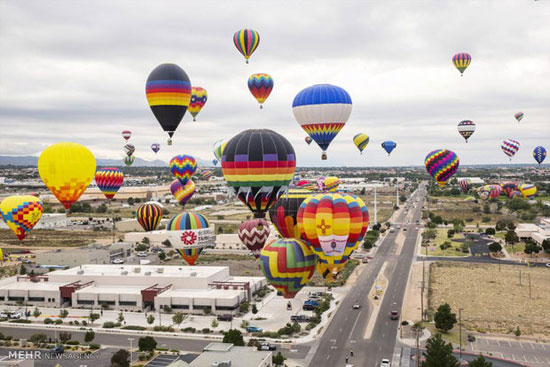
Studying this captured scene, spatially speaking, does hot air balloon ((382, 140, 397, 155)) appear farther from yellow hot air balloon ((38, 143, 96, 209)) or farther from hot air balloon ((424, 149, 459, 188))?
yellow hot air balloon ((38, 143, 96, 209))

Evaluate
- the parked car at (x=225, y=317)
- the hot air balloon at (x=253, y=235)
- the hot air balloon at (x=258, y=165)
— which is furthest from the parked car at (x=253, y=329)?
the hot air balloon at (x=258, y=165)

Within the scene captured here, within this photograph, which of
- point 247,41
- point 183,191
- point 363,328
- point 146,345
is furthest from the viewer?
point 183,191

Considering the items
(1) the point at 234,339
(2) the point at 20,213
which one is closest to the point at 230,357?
(1) the point at 234,339

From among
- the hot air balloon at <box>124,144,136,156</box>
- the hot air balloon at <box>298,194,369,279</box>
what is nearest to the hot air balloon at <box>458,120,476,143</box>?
the hot air balloon at <box>298,194,369,279</box>

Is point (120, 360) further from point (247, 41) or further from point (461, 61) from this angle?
point (461, 61)

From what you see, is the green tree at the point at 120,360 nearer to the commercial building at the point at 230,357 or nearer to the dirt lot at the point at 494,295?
the commercial building at the point at 230,357

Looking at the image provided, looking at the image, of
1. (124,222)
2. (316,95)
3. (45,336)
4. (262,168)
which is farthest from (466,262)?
(124,222)
